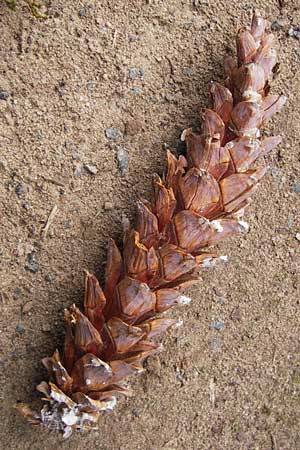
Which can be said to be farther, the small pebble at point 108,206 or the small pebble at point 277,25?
the small pebble at point 277,25

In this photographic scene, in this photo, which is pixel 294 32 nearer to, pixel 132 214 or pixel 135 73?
pixel 135 73

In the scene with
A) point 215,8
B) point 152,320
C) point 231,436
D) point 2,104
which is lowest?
point 231,436

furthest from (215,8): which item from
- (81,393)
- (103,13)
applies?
(81,393)

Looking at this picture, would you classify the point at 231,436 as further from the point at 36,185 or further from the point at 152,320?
the point at 36,185

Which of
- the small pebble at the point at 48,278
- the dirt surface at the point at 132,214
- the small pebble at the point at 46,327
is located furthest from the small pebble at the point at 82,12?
the small pebble at the point at 46,327

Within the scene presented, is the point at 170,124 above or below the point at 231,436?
above

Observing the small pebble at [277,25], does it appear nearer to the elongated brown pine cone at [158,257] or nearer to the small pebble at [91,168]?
the elongated brown pine cone at [158,257]

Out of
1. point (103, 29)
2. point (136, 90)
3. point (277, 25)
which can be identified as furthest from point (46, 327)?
point (277, 25)
